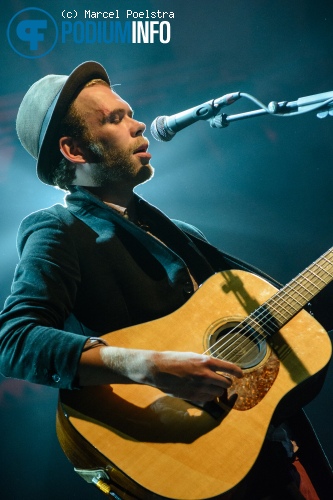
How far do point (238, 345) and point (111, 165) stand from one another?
1166 millimetres

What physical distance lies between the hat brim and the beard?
0.21 meters

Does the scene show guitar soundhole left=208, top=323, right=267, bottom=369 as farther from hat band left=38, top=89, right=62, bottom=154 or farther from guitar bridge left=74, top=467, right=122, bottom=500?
hat band left=38, top=89, right=62, bottom=154

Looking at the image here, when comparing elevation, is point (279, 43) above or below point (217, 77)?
above

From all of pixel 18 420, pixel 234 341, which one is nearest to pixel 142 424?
pixel 234 341

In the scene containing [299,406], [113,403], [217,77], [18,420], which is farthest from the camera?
[217,77]

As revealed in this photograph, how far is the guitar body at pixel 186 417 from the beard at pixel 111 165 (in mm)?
864

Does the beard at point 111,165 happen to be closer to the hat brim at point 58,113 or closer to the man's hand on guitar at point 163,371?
the hat brim at point 58,113

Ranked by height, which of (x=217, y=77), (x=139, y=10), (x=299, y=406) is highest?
(x=139, y=10)

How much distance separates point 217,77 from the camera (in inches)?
114

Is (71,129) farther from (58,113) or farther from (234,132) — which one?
(234,132)

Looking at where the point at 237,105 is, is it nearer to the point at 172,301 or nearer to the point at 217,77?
the point at 217,77

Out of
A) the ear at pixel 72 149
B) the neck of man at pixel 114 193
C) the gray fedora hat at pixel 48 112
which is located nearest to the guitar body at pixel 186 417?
the neck of man at pixel 114 193

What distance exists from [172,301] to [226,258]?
0.50m

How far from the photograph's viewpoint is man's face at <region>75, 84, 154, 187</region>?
2068mm
